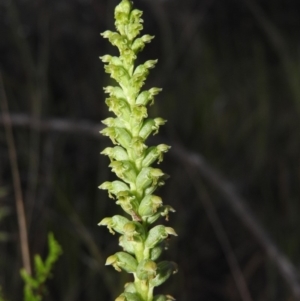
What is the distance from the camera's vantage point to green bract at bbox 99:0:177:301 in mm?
1176

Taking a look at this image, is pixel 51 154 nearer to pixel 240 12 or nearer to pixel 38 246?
pixel 38 246

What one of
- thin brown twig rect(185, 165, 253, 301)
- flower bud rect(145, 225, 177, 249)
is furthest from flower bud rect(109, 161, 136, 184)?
thin brown twig rect(185, 165, 253, 301)

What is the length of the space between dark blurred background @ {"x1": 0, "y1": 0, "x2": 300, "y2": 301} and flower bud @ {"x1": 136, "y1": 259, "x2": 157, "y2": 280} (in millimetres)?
2849

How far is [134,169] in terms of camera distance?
1.22m

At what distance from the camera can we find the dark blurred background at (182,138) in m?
5.35

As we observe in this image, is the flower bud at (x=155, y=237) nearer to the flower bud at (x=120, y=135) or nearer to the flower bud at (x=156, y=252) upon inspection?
the flower bud at (x=156, y=252)

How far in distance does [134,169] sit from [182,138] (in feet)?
20.5

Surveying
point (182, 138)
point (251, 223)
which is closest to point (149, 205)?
point (251, 223)

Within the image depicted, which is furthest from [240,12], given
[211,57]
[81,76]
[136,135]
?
[136,135]

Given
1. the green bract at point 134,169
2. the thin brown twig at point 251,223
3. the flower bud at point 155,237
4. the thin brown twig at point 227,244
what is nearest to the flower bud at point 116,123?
the green bract at point 134,169

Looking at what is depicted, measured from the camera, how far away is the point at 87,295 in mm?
5781

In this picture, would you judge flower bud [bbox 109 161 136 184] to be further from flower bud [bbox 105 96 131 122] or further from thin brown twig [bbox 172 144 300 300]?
thin brown twig [bbox 172 144 300 300]

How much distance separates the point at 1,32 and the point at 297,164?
16.1ft

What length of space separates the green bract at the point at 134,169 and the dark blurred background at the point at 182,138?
280cm
